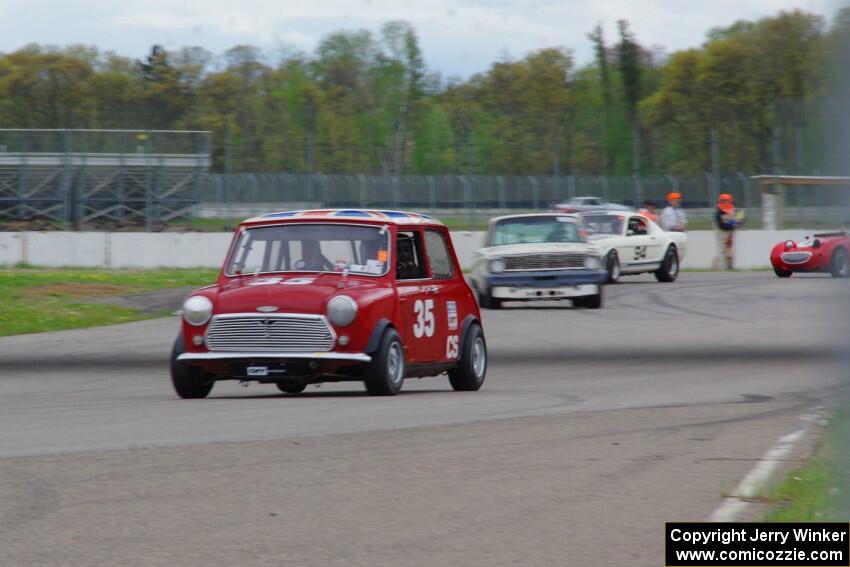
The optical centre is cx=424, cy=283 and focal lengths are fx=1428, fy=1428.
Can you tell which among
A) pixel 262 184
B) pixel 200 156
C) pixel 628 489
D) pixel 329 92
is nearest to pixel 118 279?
pixel 262 184

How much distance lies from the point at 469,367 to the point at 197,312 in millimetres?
2557

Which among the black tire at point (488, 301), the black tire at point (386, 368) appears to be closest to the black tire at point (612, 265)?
the black tire at point (488, 301)

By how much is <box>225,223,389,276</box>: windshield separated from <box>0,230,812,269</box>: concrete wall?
919 inches

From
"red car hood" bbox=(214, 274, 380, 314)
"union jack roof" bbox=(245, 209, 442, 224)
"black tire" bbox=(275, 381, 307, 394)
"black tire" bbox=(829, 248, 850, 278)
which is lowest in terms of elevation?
"black tire" bbox=(275, 381, 307, 394)

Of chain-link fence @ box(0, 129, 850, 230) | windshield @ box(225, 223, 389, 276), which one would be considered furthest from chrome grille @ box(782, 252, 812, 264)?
windshield @ box(225, 223, 389, 276)

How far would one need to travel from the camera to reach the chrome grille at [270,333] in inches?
403

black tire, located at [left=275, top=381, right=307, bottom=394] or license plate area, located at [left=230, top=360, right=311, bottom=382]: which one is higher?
license plate area, located at [left=230, top=360, right=311, bottom=382]

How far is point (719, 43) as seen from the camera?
4525 cm

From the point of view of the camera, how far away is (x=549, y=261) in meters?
21.9

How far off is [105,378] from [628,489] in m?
7.82

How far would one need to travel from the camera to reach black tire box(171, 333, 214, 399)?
35.0 feet

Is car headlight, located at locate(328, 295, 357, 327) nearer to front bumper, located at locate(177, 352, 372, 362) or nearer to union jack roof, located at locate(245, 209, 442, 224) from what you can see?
front bumper, located at locate(177, 352, 372, 362)

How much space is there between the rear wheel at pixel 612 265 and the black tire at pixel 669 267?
50.8 inches

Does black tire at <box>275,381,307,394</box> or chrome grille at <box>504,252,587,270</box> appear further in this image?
chrome grille at <box>504,252,587,270</box>
